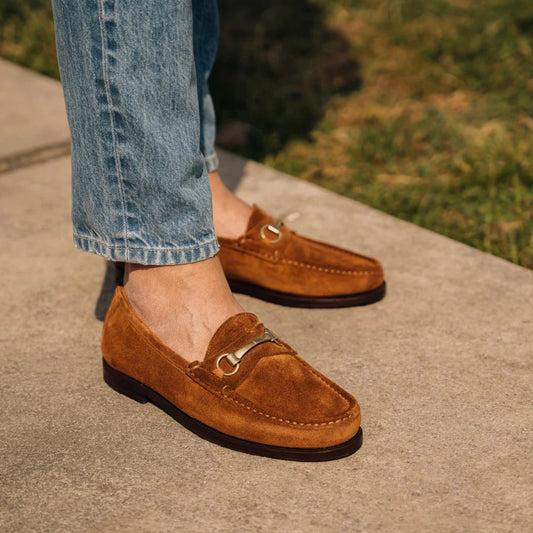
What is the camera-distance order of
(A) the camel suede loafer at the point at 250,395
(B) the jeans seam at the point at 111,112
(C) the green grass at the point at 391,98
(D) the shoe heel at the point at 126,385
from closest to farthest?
(B) the jeans seam at the point at 111,112, (A) the camel suede loafer at the point at 250,395, (D) the shoe heel at the point at 126,385, (C) the green grass at the point at 391,98

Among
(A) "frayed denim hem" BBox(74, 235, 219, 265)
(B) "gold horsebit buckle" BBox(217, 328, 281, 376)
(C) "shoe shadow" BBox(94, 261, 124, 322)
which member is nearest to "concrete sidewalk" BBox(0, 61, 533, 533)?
(C) "shoe shadow" BBox(94, 261, 124, 322)

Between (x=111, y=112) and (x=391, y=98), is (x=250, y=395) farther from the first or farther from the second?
(x=391, y=98)

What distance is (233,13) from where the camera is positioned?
396cm

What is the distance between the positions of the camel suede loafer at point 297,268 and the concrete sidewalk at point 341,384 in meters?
0.04

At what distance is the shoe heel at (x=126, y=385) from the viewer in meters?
1.59

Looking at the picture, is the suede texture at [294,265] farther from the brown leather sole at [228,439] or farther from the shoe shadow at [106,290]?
the brown leather sole at [228,439]

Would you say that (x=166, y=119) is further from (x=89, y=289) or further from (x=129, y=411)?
(x=89, y=289)

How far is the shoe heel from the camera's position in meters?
1.59

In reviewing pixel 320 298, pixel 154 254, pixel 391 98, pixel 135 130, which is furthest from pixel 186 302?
pixel 391 98

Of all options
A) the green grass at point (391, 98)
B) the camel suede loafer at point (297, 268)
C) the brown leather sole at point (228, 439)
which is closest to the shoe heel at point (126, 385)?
the brown leather sole at point (228, 439)

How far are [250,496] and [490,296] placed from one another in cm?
88

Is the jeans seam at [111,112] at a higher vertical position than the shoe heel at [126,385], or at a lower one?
higher

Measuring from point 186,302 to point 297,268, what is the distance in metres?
0.43

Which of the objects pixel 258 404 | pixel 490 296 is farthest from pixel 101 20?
pixel 490 296
